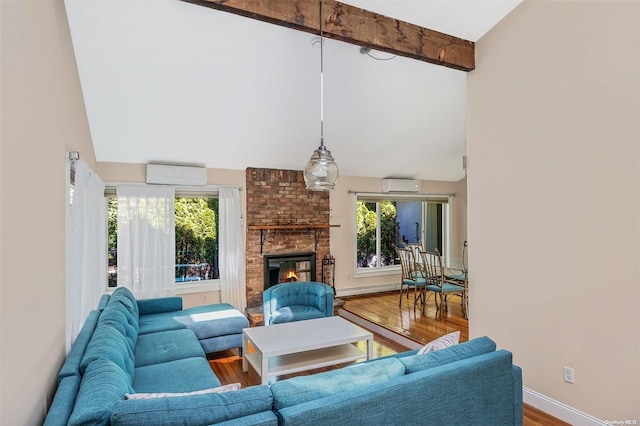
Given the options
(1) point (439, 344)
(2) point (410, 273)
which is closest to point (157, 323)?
(1) point (439, 344)

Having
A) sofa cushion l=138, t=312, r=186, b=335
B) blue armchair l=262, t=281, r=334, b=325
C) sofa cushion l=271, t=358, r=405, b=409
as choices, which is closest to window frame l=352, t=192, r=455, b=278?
blue armchair l=262, t=281, r=334, b=325

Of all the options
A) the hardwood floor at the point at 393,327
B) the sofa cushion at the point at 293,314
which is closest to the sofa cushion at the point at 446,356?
the hardwood floor at the point at 393,327

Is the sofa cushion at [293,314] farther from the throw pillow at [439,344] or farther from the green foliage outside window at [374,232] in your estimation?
the green foliage outside window at [374,232]

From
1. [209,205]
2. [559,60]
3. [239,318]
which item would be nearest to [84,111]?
[209,205]

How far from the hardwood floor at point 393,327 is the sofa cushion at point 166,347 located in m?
0.50

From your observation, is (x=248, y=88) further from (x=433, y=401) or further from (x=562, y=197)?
(x=433, y=401)

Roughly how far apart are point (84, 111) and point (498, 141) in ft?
13.1

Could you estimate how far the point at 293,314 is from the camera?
14.4 ft

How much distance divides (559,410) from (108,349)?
318 centimetres

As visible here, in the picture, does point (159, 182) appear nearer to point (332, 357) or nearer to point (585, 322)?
point (332, 357)

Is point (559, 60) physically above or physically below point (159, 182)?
above

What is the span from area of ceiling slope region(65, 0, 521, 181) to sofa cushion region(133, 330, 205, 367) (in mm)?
2382

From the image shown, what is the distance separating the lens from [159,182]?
487cm

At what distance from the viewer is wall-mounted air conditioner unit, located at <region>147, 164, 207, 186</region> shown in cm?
482
